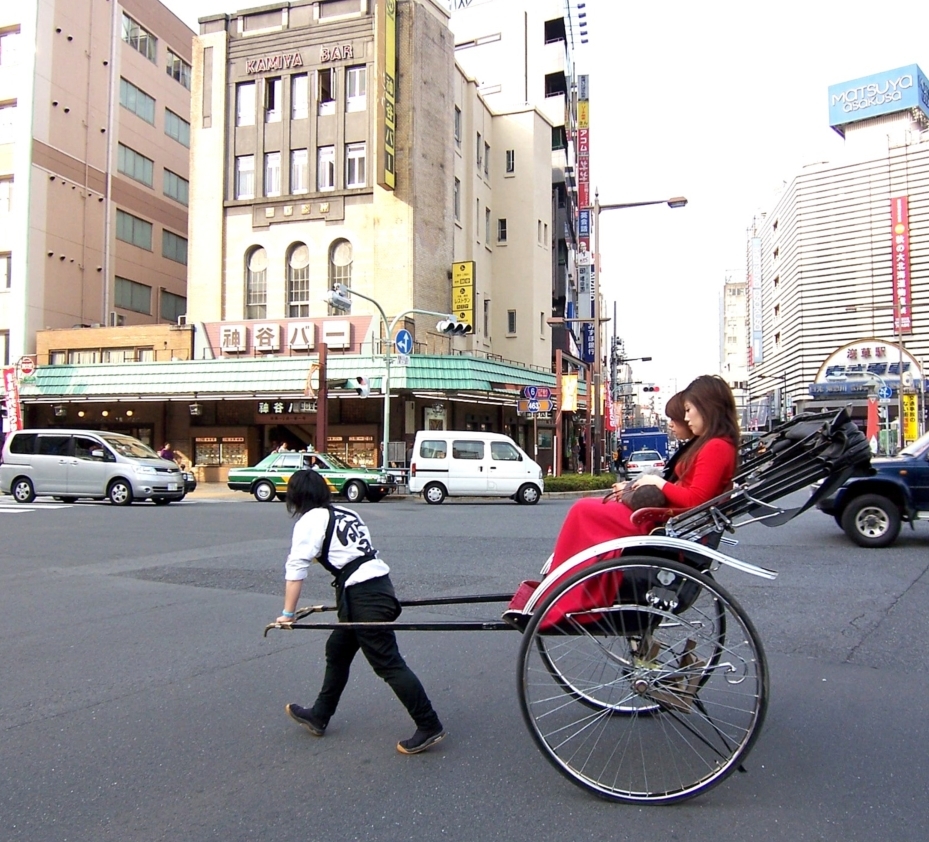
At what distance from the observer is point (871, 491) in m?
11.2

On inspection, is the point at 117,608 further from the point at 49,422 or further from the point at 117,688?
the point at 49,422

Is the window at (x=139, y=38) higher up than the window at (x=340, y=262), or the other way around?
the window at (x=139, y=38)

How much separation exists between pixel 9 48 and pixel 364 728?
4310cm

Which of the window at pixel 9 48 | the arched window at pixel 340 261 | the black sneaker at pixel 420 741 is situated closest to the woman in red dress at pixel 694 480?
the black sneaker at pixel 420 741

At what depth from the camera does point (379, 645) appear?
375 centimetres

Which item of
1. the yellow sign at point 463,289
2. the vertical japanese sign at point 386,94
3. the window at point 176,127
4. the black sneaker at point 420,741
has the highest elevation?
the window at point 176,127

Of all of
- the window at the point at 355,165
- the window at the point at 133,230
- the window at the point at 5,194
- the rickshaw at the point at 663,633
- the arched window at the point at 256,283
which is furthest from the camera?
the window at the point at 133,230

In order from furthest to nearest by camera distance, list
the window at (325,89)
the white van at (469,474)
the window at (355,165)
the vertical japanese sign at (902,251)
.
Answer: the vertical japanese sign at (902,251), the window at (325,89), the window at (355,165), the white van at (469,474)

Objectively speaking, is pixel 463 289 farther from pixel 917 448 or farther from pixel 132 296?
pixel 917 448

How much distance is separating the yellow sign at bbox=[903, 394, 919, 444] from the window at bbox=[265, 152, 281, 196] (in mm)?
33436

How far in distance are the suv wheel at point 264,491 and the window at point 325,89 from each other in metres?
17.8

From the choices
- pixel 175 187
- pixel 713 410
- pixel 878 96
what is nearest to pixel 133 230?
pixel 175 187

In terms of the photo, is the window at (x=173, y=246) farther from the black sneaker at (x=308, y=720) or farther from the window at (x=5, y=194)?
the black sneaker at (x=308, y=720)

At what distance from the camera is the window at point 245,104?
113 ft
